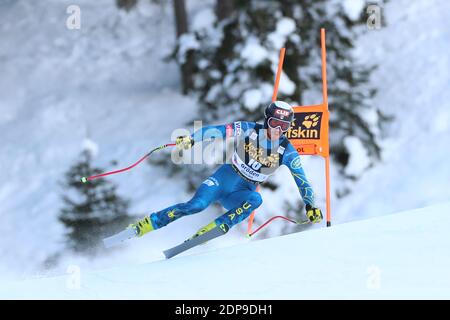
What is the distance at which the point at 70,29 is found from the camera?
17.7m

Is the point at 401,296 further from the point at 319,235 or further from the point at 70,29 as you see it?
the point at 70,29

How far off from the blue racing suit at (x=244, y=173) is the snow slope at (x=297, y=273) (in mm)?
354

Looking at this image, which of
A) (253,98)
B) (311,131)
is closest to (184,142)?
(311,131)

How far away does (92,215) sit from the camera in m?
10.6

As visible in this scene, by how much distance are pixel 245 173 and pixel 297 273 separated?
1180 mm

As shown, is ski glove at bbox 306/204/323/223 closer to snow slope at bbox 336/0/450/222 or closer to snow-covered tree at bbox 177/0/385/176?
snow-covered tree at bbox 177/0/385/176

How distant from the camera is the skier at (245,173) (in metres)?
5.58

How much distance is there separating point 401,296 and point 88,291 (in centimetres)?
187

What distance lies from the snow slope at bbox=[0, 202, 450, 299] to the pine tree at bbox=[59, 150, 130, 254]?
508 centimetres

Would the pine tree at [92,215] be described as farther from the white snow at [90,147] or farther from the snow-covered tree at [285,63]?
the snow-covered tree at [285,63]

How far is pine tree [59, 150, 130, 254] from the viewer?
10.6 m

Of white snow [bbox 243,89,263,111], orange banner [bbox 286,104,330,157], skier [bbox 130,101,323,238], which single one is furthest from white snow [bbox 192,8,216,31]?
skier [bbox 130,101,323,238]

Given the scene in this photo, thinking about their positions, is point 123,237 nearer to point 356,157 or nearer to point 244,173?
point 244,173
